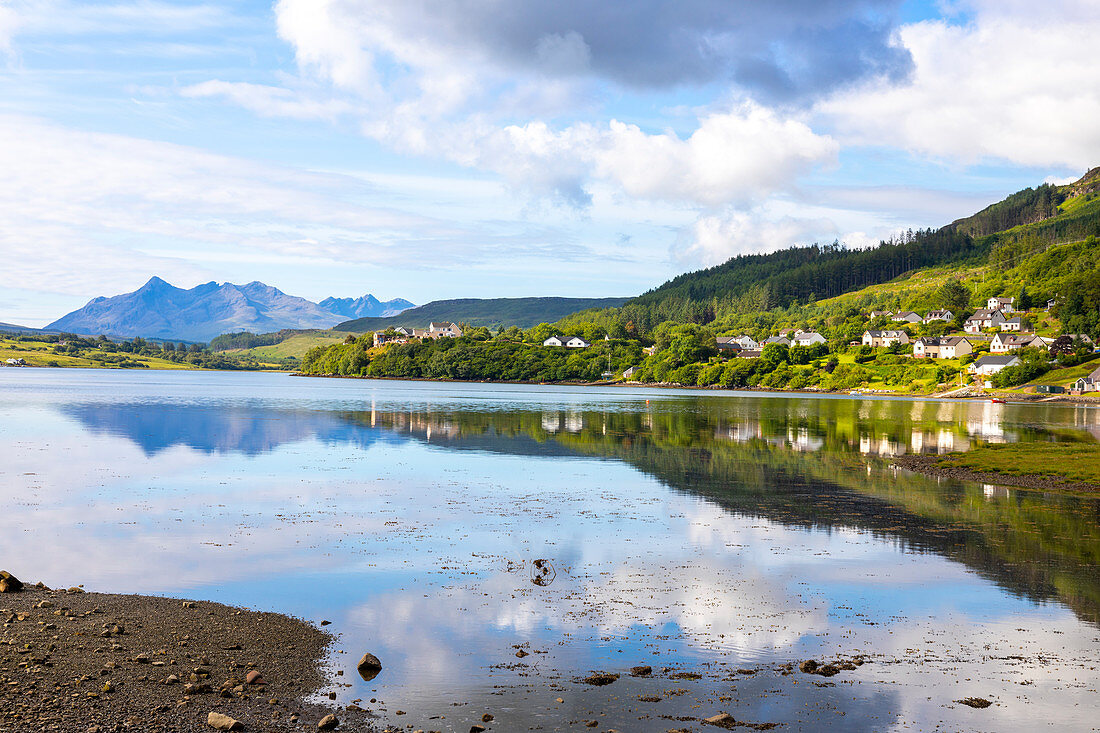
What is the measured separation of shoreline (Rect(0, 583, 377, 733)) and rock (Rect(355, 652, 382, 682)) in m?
0.59

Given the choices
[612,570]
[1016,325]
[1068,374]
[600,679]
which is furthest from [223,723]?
[1016,325]

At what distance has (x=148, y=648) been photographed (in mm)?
12281

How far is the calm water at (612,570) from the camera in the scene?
451 inches

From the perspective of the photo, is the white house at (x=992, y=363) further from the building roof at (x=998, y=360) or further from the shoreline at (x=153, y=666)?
the shoreline at (x=153, y=666)

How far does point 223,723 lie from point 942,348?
660 feet

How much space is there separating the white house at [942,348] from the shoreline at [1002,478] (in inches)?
6184

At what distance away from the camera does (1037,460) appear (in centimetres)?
3997

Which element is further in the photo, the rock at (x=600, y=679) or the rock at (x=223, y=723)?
the rock at (x=600, y=679)

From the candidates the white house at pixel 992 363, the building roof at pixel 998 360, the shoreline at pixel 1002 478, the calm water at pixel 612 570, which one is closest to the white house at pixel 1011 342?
the building roof at pixel 998 360

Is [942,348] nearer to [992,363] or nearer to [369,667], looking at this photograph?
[992,363]

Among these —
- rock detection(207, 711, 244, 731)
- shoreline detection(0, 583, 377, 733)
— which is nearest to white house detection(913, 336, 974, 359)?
shoreline detection(0, 583, 377, 733)

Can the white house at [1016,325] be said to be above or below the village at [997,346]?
above

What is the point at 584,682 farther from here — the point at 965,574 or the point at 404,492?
the point at 404,492

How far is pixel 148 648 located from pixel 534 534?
487 inches
